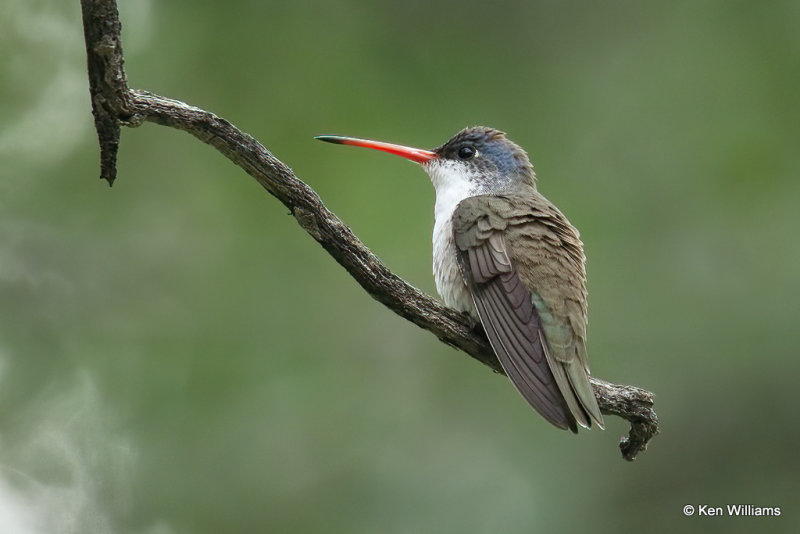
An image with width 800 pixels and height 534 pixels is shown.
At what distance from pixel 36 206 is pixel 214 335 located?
1909mm

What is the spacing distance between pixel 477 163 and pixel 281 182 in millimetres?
2654

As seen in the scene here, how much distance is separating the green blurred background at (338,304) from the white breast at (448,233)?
93cm

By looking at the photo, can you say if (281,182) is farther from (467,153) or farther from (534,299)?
(467,153)

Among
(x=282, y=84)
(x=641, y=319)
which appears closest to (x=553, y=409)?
(x=641, y=319)

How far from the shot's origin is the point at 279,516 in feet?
24.3

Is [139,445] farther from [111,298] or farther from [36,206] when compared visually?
[36,206]

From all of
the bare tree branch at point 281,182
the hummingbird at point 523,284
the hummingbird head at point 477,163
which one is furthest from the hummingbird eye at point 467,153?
the bare tree branch at point 281,182

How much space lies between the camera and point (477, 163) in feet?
21.1

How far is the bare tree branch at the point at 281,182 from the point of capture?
11.2 ft

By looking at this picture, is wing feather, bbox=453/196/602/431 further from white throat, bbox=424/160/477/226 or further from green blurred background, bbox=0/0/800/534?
green blurred background, bbox=0/0/800/534

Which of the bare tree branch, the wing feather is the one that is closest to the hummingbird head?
the wing feather

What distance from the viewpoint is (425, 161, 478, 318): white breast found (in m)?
5.41

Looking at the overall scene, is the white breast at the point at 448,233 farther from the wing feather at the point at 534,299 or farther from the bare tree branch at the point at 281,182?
the bare tree branch at the point at 281,182

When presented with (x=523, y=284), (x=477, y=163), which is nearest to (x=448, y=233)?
(x=523, y=284)
